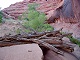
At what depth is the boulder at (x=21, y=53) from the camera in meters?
4.49

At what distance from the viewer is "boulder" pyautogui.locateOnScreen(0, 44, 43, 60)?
449cm

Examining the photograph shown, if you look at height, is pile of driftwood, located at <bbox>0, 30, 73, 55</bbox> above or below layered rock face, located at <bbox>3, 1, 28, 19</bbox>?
below

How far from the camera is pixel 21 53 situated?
4.82 meters

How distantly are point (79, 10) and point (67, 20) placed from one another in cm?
680

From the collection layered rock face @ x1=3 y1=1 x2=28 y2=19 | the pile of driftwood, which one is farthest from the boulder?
layered rock face @ x1=3 y1=1 x2=28 y2=19

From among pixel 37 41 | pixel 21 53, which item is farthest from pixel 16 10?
pixel 21 53

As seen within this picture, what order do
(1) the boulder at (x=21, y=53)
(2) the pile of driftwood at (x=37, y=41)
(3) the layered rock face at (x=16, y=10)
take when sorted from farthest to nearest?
(3) the layered rock face at (x=16, y=10)
(2) the pile of driftwood at (x=37, y=41)
(1) the boulder at (x=21, y=53)

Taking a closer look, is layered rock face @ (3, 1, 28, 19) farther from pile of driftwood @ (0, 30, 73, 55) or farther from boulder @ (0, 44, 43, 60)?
boulder @ (0, 44, 43, 60)

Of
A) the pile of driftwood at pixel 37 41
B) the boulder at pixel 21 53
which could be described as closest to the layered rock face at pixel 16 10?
the pile of driftwood at pixel 37 41

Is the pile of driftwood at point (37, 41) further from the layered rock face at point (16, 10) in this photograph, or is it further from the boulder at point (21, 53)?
the layered rock face at point (16, 10)

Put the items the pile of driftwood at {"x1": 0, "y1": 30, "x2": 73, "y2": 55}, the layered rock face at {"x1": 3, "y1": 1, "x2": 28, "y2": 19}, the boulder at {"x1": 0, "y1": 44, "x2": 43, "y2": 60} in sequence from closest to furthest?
the boulder at {"x1": 0, "y1": 44, "x2": 43, "y2": 60} → the pile of driftwood at {"x1": 0, "y1": 30, "x2": 73, "y2": 55} → the layered rock face at {"x1": 3, "y1": 1, "x2": 28, "y2": 19}

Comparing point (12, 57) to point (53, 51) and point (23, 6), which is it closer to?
point (53, 51)

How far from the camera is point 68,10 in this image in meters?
22.8

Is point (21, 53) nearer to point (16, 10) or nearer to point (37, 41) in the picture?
point (37, 41)
